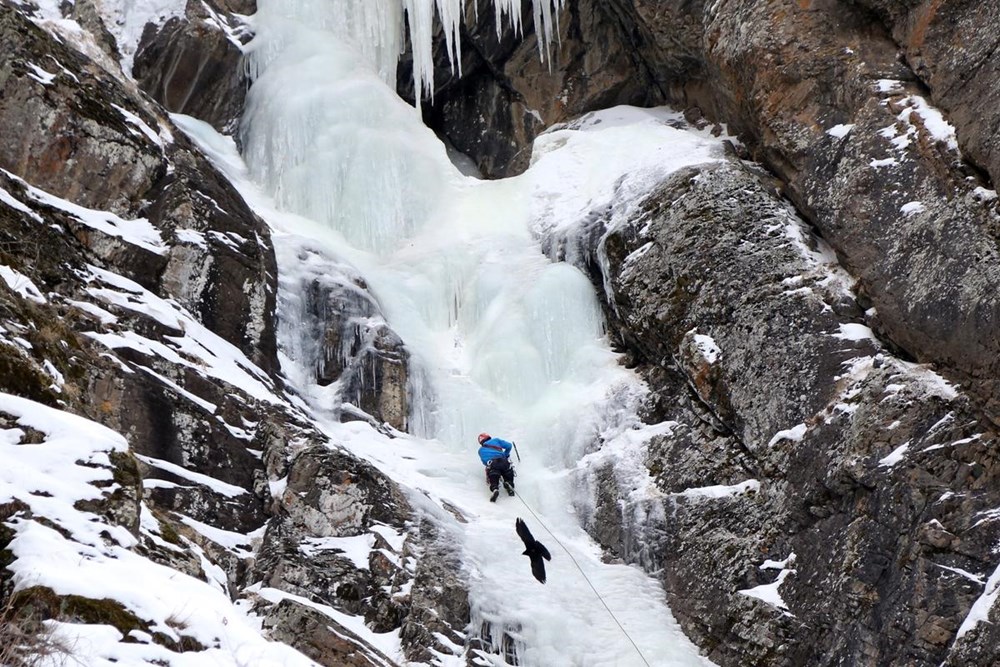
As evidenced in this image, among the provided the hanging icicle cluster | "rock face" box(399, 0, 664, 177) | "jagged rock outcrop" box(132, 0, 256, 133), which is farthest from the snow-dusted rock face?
"jagged rock outcrop" box(132, 0, 256, 133)

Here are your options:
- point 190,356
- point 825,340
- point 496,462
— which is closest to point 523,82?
point 496,462

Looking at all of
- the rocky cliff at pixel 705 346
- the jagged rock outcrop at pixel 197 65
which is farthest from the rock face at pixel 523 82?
the rocky cliff at pixel 705 346

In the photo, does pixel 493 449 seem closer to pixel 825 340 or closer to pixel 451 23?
pixel 825 340

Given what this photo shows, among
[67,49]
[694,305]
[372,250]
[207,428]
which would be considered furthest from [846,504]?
[67,49]

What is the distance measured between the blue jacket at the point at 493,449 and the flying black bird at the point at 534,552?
186cm

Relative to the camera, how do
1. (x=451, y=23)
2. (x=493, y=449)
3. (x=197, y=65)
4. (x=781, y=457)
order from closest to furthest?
(x=781, y=457), (x=493, y=449), (x=197, y=65), (x=451, y=23)

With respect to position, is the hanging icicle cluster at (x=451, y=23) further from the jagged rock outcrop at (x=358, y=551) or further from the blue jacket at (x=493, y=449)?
the jagged rock outcrop at (x=358, y=551)

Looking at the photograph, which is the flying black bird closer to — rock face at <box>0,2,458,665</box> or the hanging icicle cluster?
rock face at <box>0,2,458,665</box>

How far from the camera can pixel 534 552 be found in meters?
12.1

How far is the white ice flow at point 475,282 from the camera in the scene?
12.4m

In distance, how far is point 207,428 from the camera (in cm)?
1181

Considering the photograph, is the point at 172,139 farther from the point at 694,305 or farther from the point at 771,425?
the point at 771,425

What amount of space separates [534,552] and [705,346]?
3.89 meters

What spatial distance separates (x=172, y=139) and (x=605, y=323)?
6.96 meters
